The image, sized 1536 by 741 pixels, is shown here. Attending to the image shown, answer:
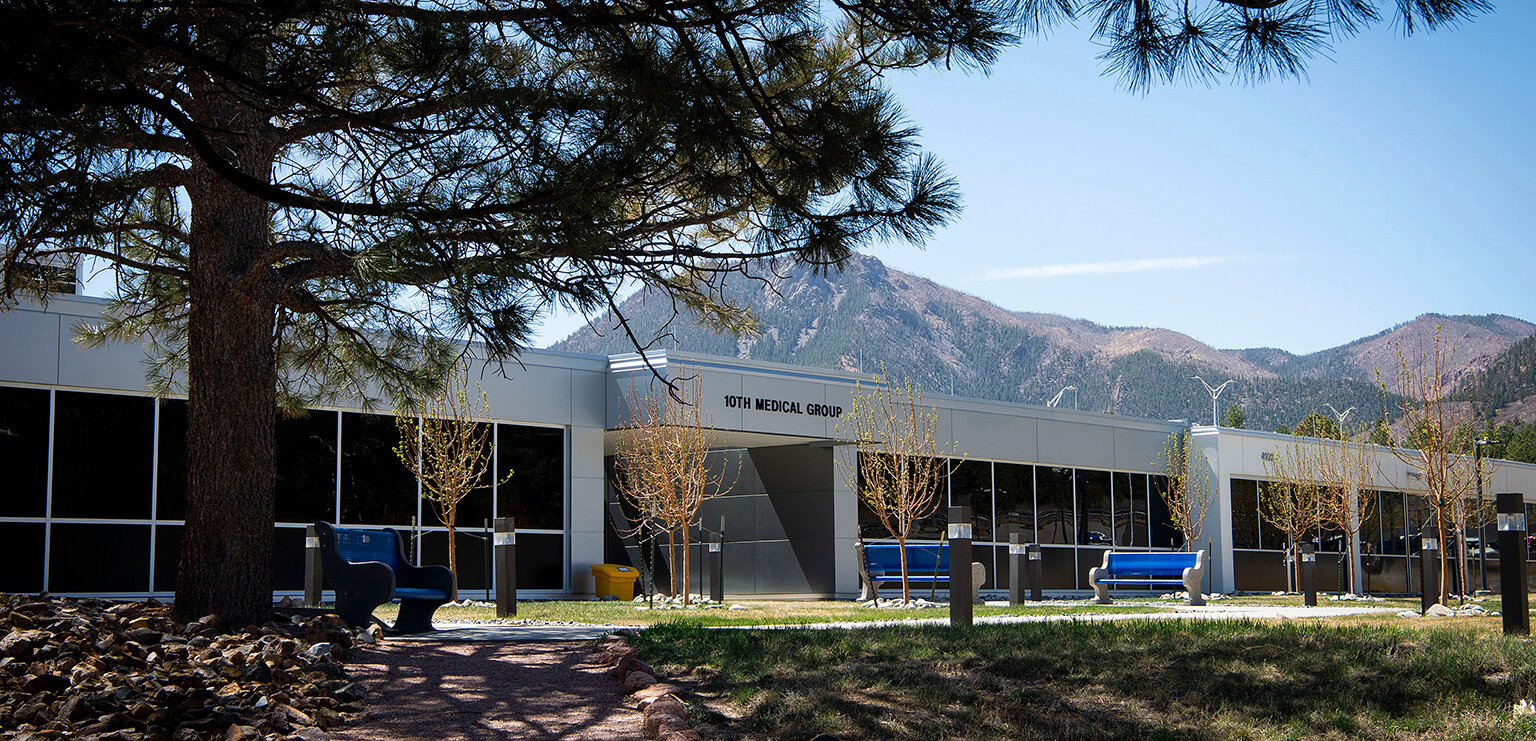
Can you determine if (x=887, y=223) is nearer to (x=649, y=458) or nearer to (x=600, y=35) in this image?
(x=600, y=35)

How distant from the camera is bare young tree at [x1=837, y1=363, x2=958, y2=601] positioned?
64.1ft

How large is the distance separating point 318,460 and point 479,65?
12540 millimetres

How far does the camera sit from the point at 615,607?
17.1 metres

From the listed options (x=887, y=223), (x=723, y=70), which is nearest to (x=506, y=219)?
(x=723, y=70)

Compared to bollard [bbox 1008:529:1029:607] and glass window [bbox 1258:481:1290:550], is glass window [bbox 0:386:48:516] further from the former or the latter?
glass window [bbox 1258:481:1290:550]

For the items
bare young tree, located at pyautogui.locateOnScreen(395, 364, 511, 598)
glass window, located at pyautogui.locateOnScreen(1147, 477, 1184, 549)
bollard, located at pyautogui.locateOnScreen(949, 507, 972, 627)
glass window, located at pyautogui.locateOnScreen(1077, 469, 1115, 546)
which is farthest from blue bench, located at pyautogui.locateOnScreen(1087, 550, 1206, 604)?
bollard, located at pyautogui.locateOnScreen(949, 507, 972, 627)

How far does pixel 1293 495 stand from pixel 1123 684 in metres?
24.0

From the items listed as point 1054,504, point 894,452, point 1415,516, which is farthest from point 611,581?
point 1415,516

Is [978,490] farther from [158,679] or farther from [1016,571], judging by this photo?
[158,679]

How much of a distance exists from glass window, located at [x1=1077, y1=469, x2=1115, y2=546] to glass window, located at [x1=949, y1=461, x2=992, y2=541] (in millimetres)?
2779

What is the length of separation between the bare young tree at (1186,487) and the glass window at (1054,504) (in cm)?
233

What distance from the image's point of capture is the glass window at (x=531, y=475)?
19.8 meters

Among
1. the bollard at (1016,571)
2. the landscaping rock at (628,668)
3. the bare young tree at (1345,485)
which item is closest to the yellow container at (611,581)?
the bollard at (1016,571)

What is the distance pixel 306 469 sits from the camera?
1770 cm
